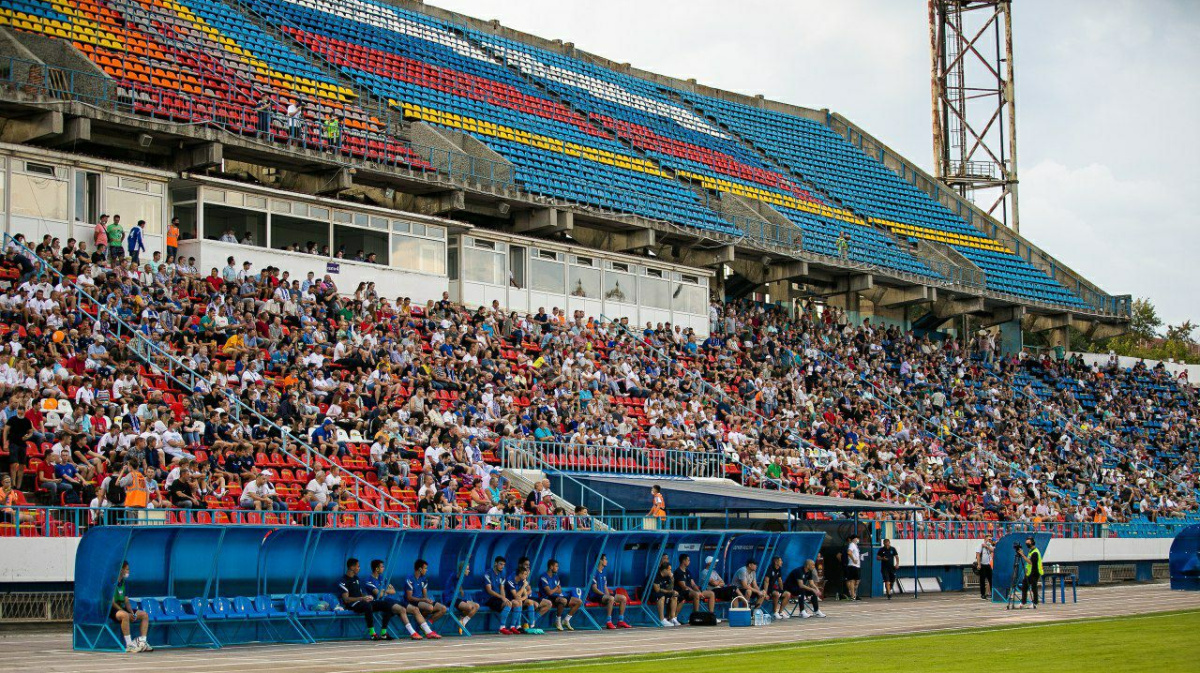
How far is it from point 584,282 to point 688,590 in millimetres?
20657

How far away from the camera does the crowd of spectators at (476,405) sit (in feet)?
77.6

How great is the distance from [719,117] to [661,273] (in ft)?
54.3

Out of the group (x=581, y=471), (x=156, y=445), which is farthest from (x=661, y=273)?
(x=156, y=445)

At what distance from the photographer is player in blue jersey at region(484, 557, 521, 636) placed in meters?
21.7

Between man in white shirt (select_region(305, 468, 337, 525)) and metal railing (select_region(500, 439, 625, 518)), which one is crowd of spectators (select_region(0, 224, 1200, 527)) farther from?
metal railing (select_region(500, 439, 625, 518))

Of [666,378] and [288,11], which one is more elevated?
[288,11]

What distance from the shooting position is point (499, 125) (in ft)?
152

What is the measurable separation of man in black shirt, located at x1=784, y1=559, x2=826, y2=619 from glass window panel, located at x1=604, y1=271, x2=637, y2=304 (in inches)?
756

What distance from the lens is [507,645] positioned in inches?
756

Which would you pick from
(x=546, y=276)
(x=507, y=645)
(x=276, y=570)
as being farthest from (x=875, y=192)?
(x=276, y=570)

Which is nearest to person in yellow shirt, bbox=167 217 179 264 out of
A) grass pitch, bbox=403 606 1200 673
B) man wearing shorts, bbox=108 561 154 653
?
man wearing shorts, bbox=108 561 154 653

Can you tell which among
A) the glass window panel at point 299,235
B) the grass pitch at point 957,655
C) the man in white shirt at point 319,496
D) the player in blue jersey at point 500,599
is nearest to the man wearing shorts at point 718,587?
the grass pitch at point 957,655

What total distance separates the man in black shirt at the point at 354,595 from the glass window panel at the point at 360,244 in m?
17.6

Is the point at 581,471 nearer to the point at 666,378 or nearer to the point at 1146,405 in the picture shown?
the point at 666,378
